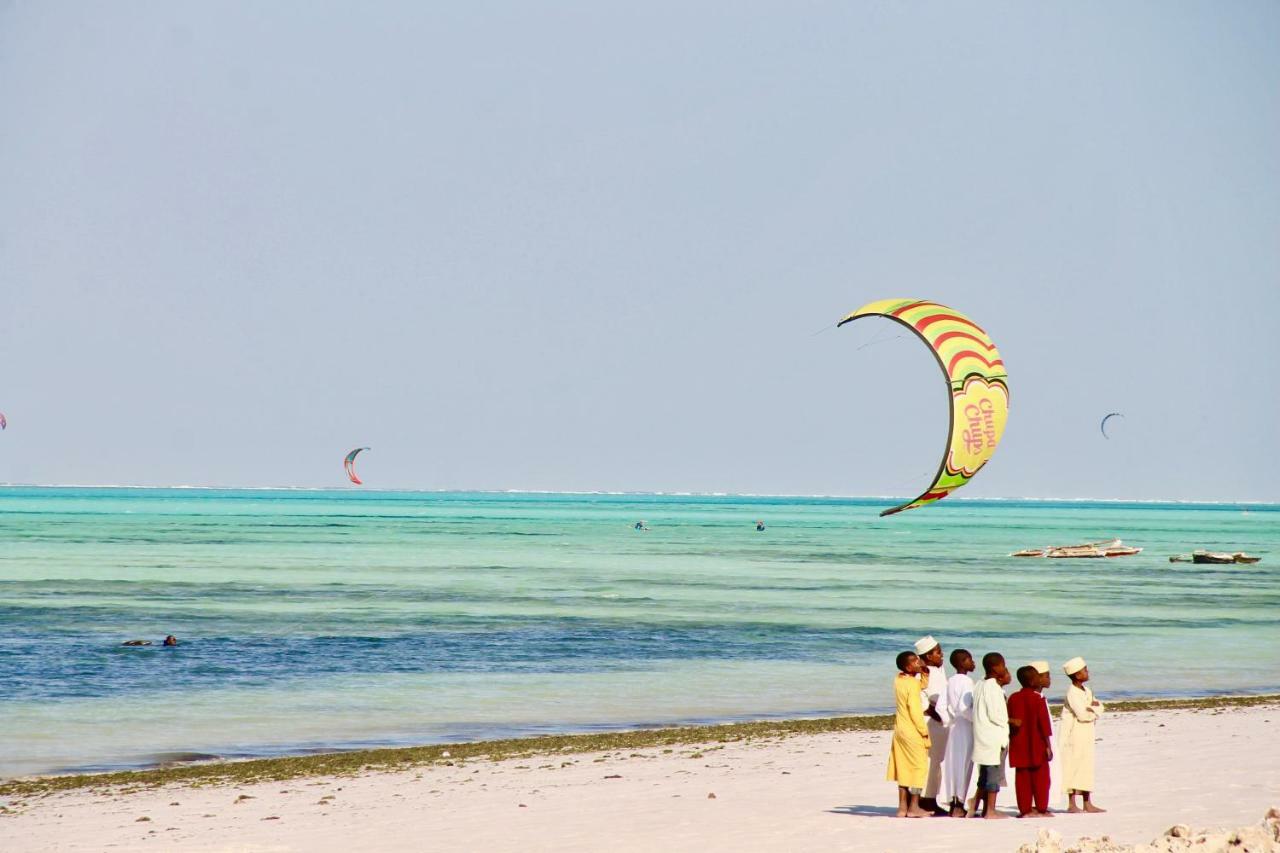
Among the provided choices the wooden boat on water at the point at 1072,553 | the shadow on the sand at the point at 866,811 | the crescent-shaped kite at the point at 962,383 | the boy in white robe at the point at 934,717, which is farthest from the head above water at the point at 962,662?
the wooden boat on water at the point at 1072,553

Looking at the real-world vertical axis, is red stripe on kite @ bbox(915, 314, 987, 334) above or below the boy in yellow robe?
above

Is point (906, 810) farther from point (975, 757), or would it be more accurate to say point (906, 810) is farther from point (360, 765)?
point (360, 765)

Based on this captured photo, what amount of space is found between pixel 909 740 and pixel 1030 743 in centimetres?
94

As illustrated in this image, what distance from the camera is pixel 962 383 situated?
18.0 m

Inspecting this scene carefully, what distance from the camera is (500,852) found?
35.3 feet

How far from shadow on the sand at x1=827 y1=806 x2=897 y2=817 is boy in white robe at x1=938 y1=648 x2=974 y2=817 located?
556mm

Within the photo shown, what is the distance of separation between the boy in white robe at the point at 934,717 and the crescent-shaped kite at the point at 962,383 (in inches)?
237

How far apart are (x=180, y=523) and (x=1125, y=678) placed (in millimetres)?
105389

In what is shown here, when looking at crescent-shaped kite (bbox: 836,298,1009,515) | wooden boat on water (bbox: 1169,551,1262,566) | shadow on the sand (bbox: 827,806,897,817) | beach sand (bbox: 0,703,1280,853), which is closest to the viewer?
beach sand (bbox: 0,703,1280,853)

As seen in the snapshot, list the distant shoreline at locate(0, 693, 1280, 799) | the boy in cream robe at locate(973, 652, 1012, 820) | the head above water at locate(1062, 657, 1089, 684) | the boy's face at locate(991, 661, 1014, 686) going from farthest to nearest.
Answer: the distant shoreline at locate(0, 693, 1280, 799) < the head above water at locate(1062, 657, 1089, 684) < the boy in cream robe at locate(973, 652, 1012, 820) < the boy's face at locate(991, 661, 1014, 686)

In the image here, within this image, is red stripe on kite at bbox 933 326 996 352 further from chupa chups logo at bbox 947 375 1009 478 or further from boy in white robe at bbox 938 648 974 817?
boy in white robe at bbox 938 648 974 817

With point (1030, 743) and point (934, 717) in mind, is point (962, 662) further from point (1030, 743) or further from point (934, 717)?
point (1030, 743)

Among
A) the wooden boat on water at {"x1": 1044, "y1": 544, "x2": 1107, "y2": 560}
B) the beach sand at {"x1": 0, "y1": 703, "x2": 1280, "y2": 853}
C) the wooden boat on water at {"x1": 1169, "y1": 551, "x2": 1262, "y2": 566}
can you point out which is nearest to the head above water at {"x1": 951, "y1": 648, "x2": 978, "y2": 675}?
the beach sand at {"x1": 0, "y1": 703, "x2": 1280, "y2": 853}

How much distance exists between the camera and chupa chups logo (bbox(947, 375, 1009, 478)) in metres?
17.8
